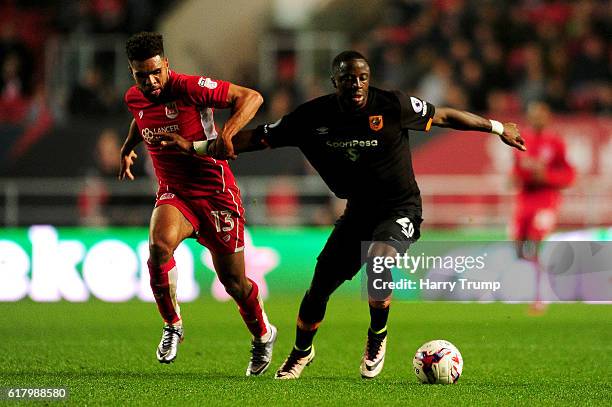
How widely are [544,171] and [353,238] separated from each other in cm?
621

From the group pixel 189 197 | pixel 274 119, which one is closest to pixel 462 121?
pixel 189 197

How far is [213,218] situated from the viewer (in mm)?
7973

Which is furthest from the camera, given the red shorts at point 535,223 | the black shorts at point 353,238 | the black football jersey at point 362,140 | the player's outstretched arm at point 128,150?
the red shorts at point 535,223

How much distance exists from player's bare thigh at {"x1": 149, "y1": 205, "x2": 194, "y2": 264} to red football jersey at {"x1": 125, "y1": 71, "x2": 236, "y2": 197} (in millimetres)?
238

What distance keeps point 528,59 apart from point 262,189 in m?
4.68

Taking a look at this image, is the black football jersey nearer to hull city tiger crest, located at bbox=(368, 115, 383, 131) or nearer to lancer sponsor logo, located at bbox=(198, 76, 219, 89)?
hull city tiger crest, located at bbox=(368, 115, 383, 131)

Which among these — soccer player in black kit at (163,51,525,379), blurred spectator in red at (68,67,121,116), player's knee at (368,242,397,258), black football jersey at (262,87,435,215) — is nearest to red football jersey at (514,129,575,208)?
soccer player in black kit at (163,51,525,379)

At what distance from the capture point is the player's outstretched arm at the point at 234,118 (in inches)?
287

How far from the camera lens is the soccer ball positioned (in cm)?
745

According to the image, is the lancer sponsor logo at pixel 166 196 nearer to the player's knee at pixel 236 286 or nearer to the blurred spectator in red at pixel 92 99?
the player's knee at pixel 236 286

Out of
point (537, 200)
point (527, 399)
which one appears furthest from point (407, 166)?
point (537, 200)

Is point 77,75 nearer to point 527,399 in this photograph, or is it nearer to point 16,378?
point 16,378

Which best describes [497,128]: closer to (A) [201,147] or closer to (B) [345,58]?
(B) [345,58]

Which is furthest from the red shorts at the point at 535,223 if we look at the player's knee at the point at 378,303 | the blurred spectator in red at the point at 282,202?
the player's knee at the point at 378,303
